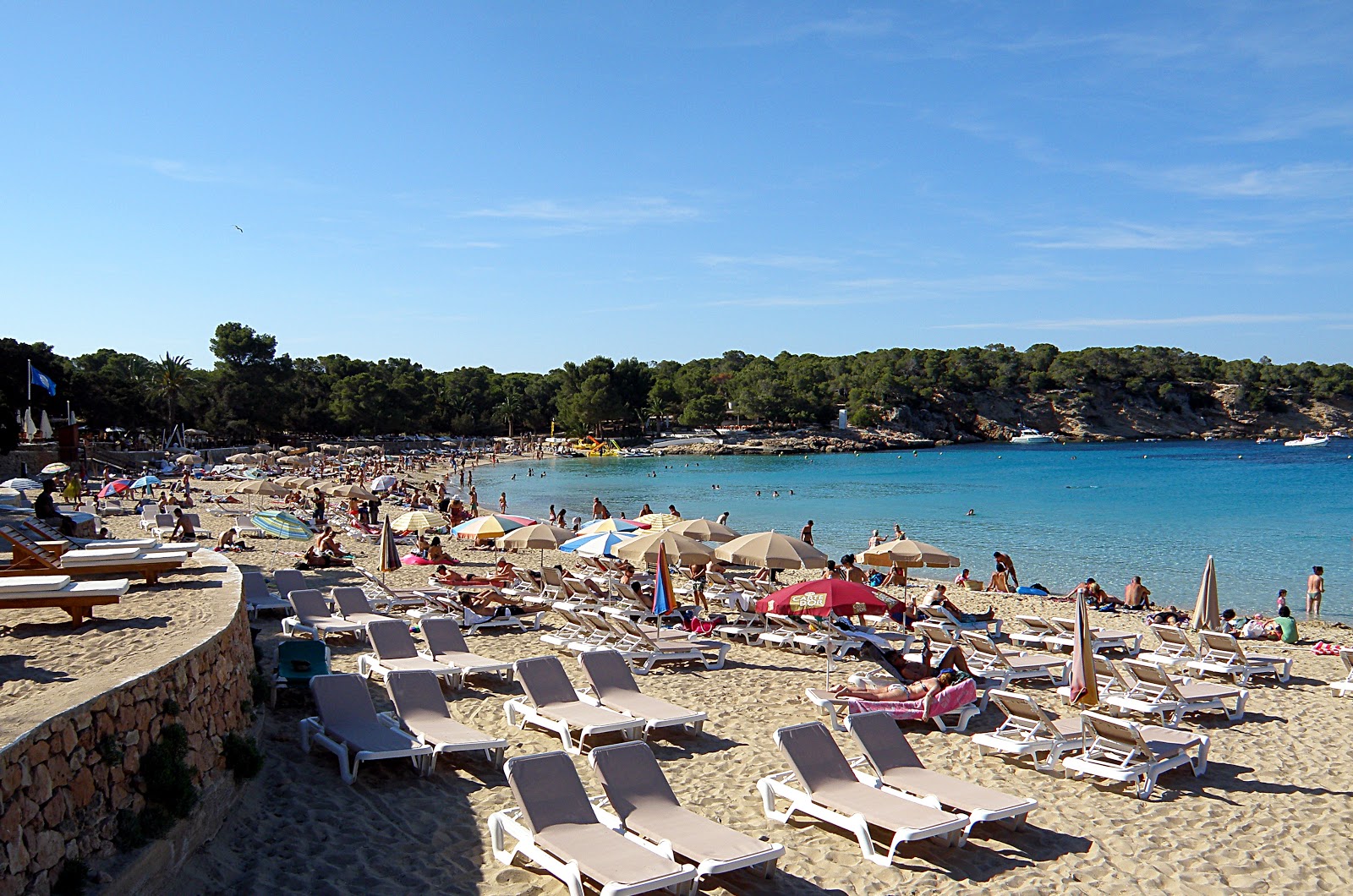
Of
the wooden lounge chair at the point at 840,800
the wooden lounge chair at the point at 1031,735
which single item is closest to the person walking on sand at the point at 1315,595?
the wooden lounge chair at the point at 1031,735

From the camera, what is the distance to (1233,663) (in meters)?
11.0

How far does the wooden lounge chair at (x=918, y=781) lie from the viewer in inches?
235

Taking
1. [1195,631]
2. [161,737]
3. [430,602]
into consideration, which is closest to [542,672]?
[161,737]

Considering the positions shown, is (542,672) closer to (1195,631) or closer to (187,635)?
(187,635)

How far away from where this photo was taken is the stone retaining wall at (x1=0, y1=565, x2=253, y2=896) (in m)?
3.66

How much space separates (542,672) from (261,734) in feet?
7.68

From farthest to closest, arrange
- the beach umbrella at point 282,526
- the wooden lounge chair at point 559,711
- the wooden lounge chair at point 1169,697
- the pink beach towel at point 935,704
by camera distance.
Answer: the beach umbrella at point 282,526 < the wooden lounge chair at point 1169,697 < the pink beach towel at point 935,704 < the wooden lounge chair at point 559,711

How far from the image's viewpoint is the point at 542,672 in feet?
27.2

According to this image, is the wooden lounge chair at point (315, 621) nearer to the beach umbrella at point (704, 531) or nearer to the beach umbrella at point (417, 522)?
the beach umbrella at point (704, 531)

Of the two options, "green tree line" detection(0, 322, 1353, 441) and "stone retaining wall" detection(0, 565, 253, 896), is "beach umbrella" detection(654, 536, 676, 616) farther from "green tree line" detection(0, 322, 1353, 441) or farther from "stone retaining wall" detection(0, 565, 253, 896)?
"green tree line" detection(0, 322, 1353, 441)

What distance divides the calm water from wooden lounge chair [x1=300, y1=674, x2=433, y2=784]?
60.1 feet

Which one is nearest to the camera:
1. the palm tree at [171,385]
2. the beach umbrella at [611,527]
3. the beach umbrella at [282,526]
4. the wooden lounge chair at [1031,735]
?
the wooden lounge chair at [1031,735]

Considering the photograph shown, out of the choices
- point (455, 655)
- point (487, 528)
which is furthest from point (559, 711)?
point (487, 528)

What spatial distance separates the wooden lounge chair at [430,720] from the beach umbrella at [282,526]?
51.2ft
